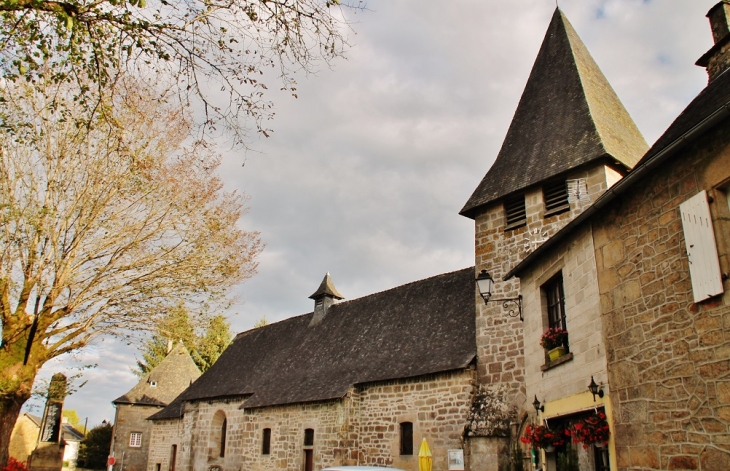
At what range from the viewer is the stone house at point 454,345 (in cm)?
1231

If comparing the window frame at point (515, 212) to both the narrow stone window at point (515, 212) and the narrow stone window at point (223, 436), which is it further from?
the narrow stone window at point (223, 436)

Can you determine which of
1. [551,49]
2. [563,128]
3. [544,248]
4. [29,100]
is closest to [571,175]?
[563,128]

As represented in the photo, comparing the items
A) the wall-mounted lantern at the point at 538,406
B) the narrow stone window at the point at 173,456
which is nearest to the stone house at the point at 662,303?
the wall-mounted lantern at the point at 538,406

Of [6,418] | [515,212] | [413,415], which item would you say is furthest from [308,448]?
[515,212]

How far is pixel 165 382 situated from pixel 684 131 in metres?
31.6

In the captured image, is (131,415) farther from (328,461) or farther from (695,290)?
(695,290)

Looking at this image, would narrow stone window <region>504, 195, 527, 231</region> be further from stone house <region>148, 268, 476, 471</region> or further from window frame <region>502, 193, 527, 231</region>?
stone house <region>148, 268, 476, 471</region>

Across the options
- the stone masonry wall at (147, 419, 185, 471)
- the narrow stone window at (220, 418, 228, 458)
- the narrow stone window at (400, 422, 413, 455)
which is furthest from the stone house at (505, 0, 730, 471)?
the stone masonry wall at (147, 419, 185, 471)

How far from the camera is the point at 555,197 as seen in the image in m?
12.7

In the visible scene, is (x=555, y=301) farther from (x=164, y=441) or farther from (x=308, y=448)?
(x=164, y=441)

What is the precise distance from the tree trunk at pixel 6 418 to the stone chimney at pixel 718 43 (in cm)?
1260

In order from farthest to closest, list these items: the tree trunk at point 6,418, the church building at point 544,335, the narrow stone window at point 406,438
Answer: the narrow stone window at point 406,438
the tree trunk at point 6,418
the church building at point 544,335

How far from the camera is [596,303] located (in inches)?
287

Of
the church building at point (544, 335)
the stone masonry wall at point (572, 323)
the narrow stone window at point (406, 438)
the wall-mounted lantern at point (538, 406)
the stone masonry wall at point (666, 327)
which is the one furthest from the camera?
the narrow stone window at point (406, 438)
